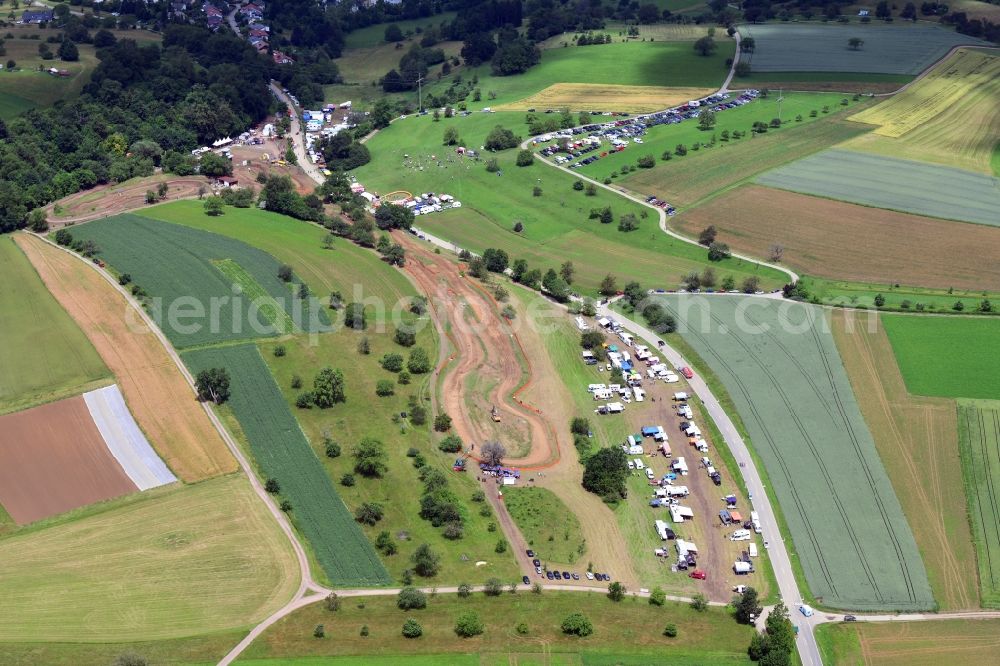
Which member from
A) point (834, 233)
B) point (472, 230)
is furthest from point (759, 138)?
point (472, 230)

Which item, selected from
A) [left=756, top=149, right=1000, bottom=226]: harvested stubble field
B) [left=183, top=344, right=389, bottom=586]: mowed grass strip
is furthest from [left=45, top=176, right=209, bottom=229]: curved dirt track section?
[left=756, top=149, right=1000, bottom=226]: harvested stubble field

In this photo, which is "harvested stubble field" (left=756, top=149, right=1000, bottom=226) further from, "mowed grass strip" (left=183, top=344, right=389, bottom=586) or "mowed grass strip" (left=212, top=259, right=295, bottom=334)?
"mowed grass strip" (left=183, top=344, right=389, bottom=586)

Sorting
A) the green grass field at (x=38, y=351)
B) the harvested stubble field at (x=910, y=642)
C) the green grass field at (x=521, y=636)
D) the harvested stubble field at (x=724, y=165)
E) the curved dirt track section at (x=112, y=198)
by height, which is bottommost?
the harvested stubble field at (x=910, y=642)

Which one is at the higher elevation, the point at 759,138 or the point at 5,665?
the point at 759,138

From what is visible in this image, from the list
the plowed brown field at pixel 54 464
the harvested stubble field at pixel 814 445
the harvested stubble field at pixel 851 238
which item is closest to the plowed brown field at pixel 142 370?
the plowed brown field at pixel 54 464

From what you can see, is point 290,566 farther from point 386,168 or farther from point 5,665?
point 386,168

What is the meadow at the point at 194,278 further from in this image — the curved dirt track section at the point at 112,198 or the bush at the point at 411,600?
the bush at the point at 411,600
